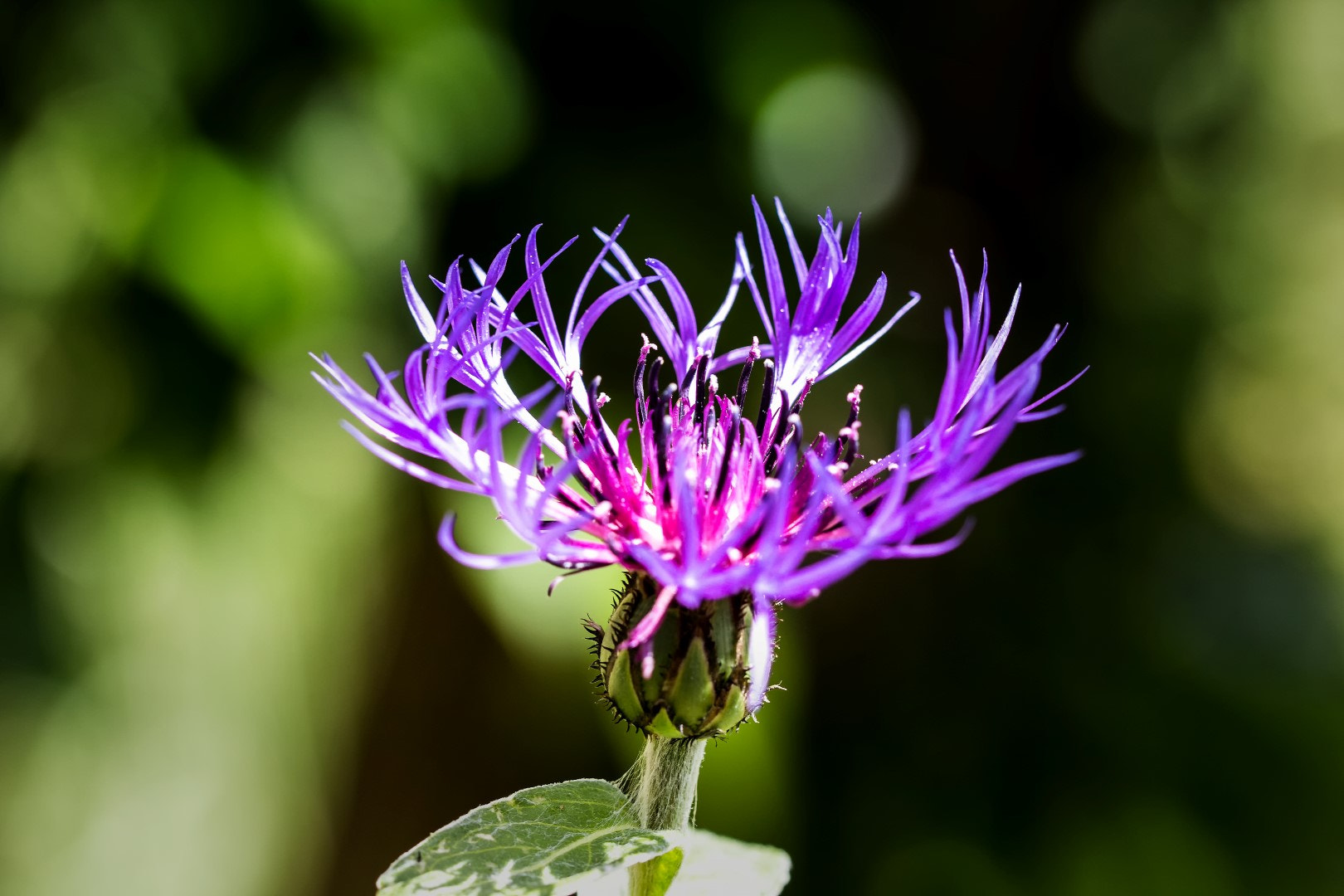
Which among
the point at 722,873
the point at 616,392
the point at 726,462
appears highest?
the point at 616,392

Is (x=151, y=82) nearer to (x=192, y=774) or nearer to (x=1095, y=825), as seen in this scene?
(x=192, y=774)

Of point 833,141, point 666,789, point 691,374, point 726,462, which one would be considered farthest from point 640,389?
point 833,141

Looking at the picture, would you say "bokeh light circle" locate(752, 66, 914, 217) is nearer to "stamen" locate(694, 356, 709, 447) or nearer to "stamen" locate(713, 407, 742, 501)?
"stamen" locate(694, 356, 709, 447)

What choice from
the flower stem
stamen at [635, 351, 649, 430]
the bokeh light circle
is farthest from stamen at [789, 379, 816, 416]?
the bokeh light circle

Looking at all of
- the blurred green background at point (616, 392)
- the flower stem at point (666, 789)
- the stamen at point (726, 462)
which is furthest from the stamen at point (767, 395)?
the blurred green background at point (616, 392)

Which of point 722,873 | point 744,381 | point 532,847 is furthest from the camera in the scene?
point 744,381

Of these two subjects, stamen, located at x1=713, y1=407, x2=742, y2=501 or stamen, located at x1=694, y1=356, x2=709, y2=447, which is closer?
stamen, located at x1=713, y1=407, x2=742, y2=501

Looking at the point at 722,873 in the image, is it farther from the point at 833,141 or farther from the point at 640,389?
the point at 833,141
